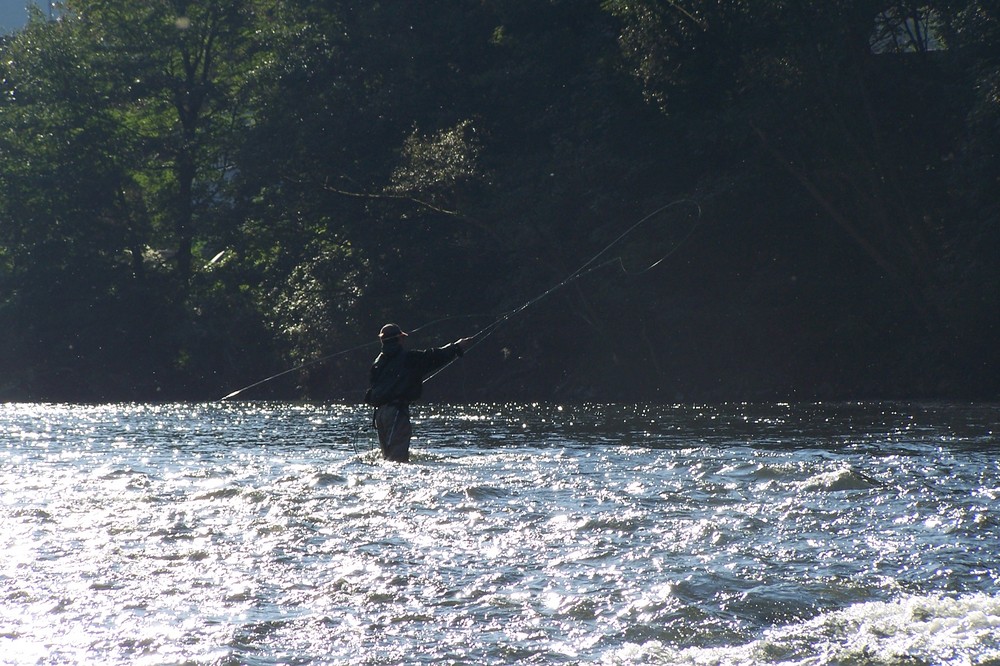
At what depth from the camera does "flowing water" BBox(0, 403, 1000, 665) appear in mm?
5473

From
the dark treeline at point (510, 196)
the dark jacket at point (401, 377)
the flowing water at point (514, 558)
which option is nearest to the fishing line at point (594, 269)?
the dark jacket at point (401, 377)

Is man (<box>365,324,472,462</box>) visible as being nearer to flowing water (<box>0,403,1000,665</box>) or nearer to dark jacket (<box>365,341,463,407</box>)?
dark jacket (<box>365,341,463,407</box>)

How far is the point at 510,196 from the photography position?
107 feet

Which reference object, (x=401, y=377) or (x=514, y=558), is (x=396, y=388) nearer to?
(x=401, y=377)

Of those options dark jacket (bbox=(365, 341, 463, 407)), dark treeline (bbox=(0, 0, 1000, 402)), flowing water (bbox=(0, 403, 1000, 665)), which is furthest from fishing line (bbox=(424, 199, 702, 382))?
flowing water (bbox=(0, 403, 1000, 665))

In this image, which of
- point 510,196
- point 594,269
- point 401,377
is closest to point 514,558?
point 401,377

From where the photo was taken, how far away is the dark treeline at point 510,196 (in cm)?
2839

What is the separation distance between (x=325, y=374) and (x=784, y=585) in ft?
107

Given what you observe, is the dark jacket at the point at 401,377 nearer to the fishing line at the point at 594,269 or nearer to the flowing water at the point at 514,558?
the fishing line at the point at 594,269

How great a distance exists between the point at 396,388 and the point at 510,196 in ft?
62.4

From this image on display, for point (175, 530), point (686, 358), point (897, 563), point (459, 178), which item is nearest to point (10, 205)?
point (459, 178)

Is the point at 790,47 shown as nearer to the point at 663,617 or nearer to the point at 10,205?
the point at 663,617

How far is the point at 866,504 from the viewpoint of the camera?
9109 mm

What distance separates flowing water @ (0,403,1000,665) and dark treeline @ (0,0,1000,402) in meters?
15.3
